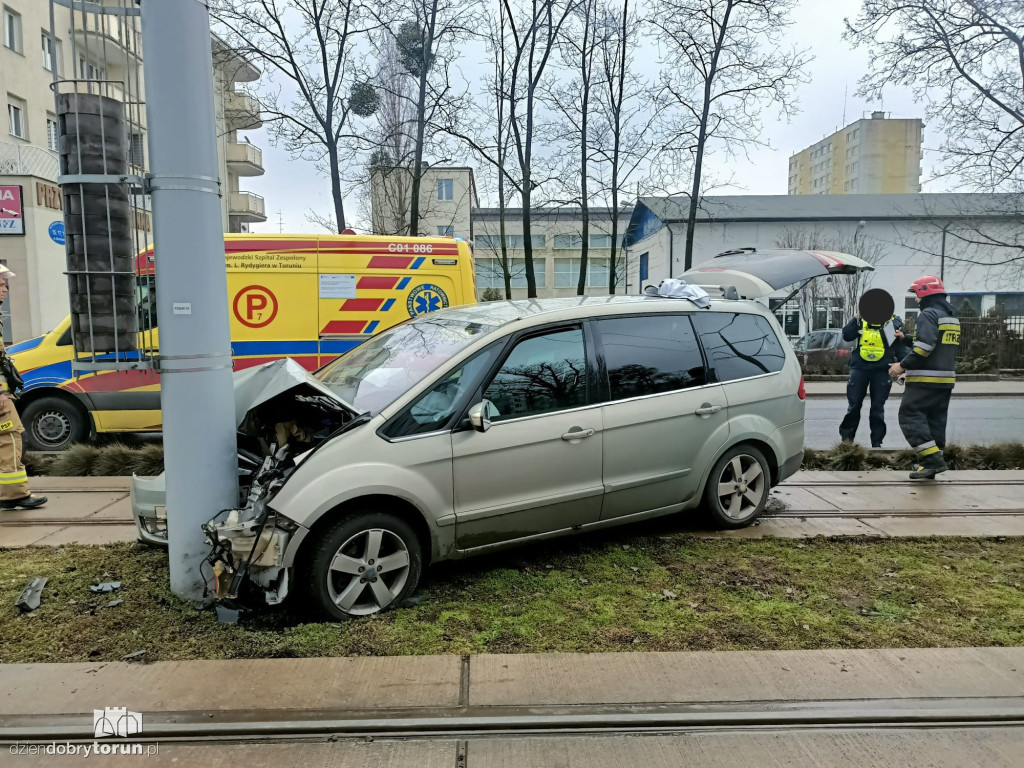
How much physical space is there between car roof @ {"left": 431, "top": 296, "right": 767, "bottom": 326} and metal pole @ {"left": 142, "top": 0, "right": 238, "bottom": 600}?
169cm

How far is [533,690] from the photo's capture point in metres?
3.24

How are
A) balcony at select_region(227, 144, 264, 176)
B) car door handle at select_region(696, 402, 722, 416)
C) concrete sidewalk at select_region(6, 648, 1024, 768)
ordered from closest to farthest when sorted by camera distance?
concrete sidewalk at select_region(6, 648, 1024, 768) < car door handle at select_region(696, 402, 722, 416) < balcony at select_region(227, 144, 264, 176)

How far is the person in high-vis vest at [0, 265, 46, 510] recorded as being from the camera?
604 centimetres

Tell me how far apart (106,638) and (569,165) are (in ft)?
57.9

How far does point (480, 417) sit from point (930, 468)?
548 cm

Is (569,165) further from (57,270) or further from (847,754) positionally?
(847,754)

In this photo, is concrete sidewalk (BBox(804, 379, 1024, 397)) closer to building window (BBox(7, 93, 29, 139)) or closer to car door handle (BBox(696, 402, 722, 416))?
car door handle (BBox(696, 402, 722, 416))

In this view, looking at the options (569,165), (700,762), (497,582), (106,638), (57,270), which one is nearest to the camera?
(700,762)

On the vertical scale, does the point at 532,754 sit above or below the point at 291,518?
below

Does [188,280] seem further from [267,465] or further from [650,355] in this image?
[650,355]

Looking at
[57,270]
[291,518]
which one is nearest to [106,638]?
[291,518]

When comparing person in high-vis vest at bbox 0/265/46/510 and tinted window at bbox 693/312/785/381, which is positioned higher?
tinted window at bbox 693/312/785/381

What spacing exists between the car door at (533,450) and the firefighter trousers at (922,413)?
4176 millimetres

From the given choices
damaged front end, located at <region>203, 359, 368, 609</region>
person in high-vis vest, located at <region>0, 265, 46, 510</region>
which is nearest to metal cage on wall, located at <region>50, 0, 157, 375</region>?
damaged front end, located at <region>203, 359, 368, 609</region>
